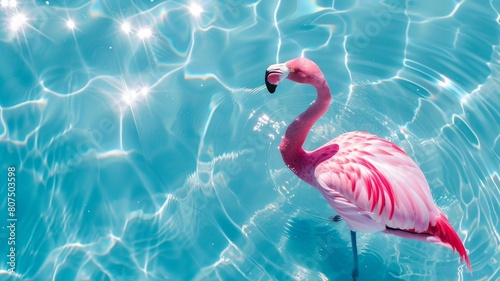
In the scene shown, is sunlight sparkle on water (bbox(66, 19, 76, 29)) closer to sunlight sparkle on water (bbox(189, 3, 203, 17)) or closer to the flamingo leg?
sunlight sparkle on water (bbox(189, 3, 203, 17))

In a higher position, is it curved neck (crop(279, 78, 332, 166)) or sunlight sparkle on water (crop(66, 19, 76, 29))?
curved neck (crop(279, 78, 332, 166))

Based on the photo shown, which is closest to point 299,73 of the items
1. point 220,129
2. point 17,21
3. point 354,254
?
point 220,129

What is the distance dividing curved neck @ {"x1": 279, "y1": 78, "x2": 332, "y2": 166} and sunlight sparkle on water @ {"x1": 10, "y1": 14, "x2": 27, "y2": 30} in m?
2.30

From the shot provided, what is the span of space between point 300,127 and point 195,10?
1.61m

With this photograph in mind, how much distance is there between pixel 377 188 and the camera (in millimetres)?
2877

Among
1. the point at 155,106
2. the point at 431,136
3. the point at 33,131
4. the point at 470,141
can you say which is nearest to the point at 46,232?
the point at 33,131

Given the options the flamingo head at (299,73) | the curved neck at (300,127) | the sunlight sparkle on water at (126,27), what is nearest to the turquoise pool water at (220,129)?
the sunlight sparkle on water at (126,27)

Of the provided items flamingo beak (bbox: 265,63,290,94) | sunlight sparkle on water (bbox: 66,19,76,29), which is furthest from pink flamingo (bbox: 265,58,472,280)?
sunlight sparkle on water (bbox: 66,19,76,29)

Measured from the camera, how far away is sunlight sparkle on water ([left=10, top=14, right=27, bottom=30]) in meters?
4.09

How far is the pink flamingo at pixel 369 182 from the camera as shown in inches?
113

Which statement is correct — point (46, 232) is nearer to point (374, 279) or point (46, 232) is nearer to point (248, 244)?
point (248, 244)

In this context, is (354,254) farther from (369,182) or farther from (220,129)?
(220,129)

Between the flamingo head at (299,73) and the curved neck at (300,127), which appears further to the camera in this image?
the curved neck at (300,127)

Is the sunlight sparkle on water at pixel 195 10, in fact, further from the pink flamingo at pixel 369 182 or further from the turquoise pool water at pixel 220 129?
the pink flamingo at pixel 369 182
